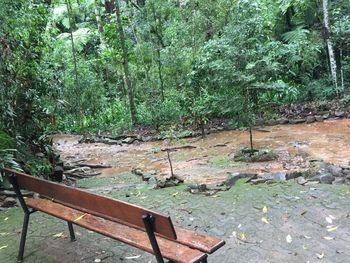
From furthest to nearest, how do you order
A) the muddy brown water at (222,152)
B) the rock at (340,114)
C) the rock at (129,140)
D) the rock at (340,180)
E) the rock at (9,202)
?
1. the rock at (129,140)
2. the rock at (340,114)
3. the muddy brown water at (222,152)
4. the rock at (9,202)
5. the rock at (340,180)

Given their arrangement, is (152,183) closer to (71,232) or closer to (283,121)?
(71,232)

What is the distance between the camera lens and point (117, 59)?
15.3m

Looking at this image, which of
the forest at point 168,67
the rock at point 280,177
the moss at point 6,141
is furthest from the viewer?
the forest at point 168,67

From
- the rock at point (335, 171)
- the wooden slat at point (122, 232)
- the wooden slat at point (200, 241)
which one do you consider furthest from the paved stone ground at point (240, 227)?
the wooden slat at point (200, 241)

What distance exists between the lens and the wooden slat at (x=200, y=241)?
2.62 meters

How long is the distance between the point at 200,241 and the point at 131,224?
469 millimetres

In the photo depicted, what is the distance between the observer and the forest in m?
6.90

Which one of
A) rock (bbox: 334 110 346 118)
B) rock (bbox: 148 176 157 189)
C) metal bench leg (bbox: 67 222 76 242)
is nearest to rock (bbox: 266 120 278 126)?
rock (bbox: 334 110 346 118)

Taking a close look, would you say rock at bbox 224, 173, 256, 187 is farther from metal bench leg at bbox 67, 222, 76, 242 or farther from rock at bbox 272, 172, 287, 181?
metal bench leg at bbox 67, 222, 76, 242

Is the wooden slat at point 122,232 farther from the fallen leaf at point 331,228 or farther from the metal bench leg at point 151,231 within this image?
the fallen leaf at point 331,228

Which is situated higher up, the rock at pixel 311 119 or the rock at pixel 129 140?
the rock at pixel 129 140

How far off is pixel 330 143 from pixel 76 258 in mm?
6793

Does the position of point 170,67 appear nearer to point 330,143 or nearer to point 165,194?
point 330,143

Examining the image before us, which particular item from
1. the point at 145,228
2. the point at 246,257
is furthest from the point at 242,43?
the point at 145,228
